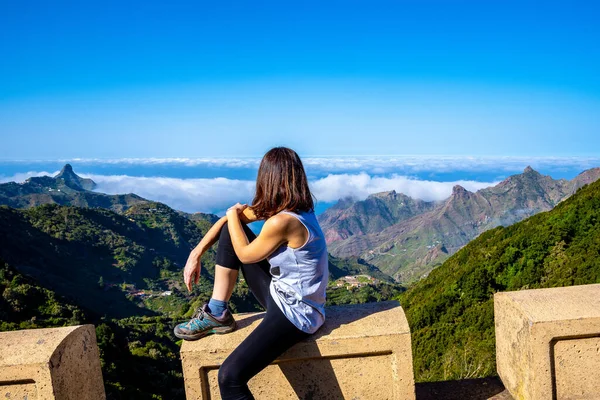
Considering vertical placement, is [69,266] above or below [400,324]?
below

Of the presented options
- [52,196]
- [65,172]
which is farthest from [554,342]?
[65,172]

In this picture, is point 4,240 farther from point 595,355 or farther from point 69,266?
point 595,355

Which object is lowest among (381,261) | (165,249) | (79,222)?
(381,261)

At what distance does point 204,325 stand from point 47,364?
3.07ft

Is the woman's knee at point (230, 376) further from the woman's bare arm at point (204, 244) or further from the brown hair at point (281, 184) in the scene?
the brown hair at point (281, 184)

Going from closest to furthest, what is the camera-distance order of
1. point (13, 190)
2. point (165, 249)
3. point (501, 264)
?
1. point (501, 264)
2. point (165, 249)
3. point (13, 190)

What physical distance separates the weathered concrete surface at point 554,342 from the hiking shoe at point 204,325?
194 cm

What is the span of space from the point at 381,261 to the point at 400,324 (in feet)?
625

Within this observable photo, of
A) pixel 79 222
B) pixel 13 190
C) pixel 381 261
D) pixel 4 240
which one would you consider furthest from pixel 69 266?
pixel 381 261

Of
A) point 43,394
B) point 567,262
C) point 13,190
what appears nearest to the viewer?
point 43,394

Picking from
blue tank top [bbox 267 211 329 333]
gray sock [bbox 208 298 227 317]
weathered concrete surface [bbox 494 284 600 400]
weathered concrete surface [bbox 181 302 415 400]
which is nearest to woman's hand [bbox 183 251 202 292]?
gray sock [bbox 208 298 227 317]

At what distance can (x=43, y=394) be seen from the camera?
2701 millimetres

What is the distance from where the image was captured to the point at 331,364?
10.1ft

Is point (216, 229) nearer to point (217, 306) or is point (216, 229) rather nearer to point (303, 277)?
point (217, 306)
